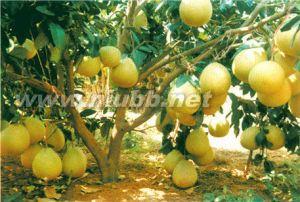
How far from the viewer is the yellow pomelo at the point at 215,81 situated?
1743 mm

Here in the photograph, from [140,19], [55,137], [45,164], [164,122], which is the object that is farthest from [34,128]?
[140,19]

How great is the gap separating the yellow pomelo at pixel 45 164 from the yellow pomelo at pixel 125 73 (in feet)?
1.95

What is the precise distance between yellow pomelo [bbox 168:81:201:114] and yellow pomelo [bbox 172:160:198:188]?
3.73 feet

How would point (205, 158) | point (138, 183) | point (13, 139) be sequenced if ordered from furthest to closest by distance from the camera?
point (138, 183) < point (205, 158) < point (13, 139)

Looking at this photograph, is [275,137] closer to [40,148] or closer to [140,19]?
[140,19]

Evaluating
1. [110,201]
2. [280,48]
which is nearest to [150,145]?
[110,201]

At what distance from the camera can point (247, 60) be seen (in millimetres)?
1640

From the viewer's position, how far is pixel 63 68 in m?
3.06

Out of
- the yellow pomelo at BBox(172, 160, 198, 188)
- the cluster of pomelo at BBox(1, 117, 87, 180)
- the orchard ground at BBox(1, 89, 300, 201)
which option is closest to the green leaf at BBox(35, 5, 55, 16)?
the cluster of pomelo at BBox(1, 117, 87, 180)

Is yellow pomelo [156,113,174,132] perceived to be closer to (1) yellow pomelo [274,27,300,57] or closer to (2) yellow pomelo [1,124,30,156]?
(2) yellow pomelo [1,124,30,156]

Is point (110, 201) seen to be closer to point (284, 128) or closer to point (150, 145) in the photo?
point (284, 128)

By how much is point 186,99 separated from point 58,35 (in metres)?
0.65

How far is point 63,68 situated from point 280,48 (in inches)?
72.1

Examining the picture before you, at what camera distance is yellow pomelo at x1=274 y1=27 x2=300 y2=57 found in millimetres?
1490
